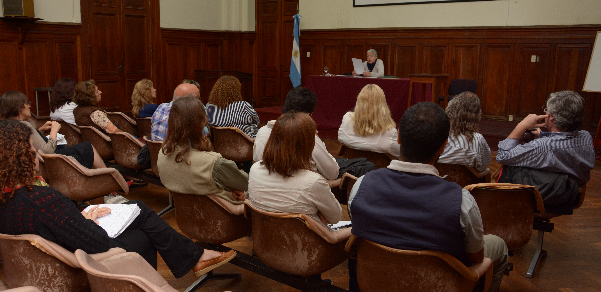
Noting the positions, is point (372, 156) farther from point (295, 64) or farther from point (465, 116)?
point (295, 64)

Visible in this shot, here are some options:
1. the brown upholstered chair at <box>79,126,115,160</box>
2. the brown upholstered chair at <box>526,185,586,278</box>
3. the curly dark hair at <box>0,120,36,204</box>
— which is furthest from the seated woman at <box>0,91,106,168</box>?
the brown upholstered chair at <box>526,185,586,278</box>

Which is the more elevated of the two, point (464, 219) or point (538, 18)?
point (538, 18)

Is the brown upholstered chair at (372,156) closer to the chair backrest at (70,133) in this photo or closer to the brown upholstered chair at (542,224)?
the brown upholstered chair at (542,224)

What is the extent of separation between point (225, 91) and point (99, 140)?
1.25 m

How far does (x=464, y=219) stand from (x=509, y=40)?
7575 millimetres

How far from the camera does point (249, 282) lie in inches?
115

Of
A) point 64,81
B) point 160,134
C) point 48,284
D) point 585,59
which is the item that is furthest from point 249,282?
point 585,59

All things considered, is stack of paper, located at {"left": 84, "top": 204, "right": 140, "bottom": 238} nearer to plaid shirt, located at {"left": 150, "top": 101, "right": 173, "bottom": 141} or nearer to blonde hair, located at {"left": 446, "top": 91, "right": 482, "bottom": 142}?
plaid shirt, located at {"left": 150, "top": 101, "right": 173, "bottom": 141}

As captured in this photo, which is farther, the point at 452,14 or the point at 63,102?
the point at 452,14

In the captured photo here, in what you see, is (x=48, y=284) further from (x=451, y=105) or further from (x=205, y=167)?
(x=451, y=105)

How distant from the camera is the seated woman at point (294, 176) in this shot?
2.13 metres

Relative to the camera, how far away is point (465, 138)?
3.01m

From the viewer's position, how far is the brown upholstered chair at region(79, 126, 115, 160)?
171 inches

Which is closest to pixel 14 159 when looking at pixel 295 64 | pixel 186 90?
pixel 186 90
